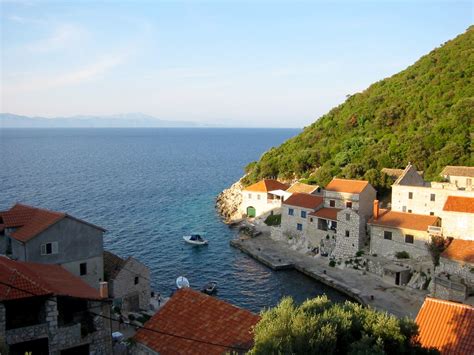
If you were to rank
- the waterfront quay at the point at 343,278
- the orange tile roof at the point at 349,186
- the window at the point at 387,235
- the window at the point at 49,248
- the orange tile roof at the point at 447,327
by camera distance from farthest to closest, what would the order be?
1. the orange tile roof at the point at 349,186
2. the window at the point at 387,235
3. the waterfront quay at the point at 343,278
4. the window at the point at 49,248
5. the orange tile roof at the point at 447,327

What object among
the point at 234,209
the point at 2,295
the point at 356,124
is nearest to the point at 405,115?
the point at 356,124

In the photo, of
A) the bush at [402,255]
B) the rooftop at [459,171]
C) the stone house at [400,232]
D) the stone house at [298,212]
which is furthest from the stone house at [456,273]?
the rooftop at [459,171]

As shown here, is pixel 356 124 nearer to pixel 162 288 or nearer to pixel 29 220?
pixel 162 288

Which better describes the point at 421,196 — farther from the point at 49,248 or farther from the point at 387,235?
the point at 49,248

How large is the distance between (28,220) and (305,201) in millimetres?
32640

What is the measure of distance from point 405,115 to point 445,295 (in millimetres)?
51623

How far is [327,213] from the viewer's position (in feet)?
167

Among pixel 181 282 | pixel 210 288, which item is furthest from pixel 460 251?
pixel 181 282

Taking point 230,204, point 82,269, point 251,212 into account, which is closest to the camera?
point 82,269

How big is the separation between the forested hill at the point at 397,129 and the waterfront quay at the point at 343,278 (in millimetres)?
17800

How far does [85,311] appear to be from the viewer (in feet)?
66.0

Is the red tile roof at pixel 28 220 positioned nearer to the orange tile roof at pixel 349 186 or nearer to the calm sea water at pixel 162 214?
the calm sea water at pixel 162 214

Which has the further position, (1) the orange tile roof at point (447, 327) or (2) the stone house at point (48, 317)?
(1) the orange tile roof at point (447, 327)

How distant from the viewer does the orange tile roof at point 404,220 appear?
141 ft
